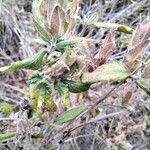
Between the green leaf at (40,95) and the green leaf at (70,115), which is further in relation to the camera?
the green leaf at (70,115)

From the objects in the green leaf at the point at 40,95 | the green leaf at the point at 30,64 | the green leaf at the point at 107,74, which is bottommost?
the green leaf at the point at 40,95

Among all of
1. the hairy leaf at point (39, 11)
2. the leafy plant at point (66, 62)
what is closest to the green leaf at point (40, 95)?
the leafy plant at point (66, 62)

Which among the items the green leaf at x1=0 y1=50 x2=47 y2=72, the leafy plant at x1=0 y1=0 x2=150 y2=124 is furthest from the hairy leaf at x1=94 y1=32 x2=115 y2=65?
the green leaf at x1=0 y1=50 x2=47 y2=72

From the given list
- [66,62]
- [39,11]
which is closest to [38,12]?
[39,11]

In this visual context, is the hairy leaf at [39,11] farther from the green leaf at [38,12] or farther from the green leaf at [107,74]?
the green leaf at [107,74]

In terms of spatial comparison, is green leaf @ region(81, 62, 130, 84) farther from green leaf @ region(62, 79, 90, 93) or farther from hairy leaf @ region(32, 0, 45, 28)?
hairy leaf @ region(32, 0, 45, 28)

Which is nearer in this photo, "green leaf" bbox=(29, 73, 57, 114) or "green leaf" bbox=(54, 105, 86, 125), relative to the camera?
"green leaf" bbox=(29, 73, 57, 114)

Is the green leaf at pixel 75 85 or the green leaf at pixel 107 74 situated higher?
the green leaf at pixel 107 74

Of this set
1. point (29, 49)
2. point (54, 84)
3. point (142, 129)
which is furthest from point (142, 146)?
point (54, 84)
